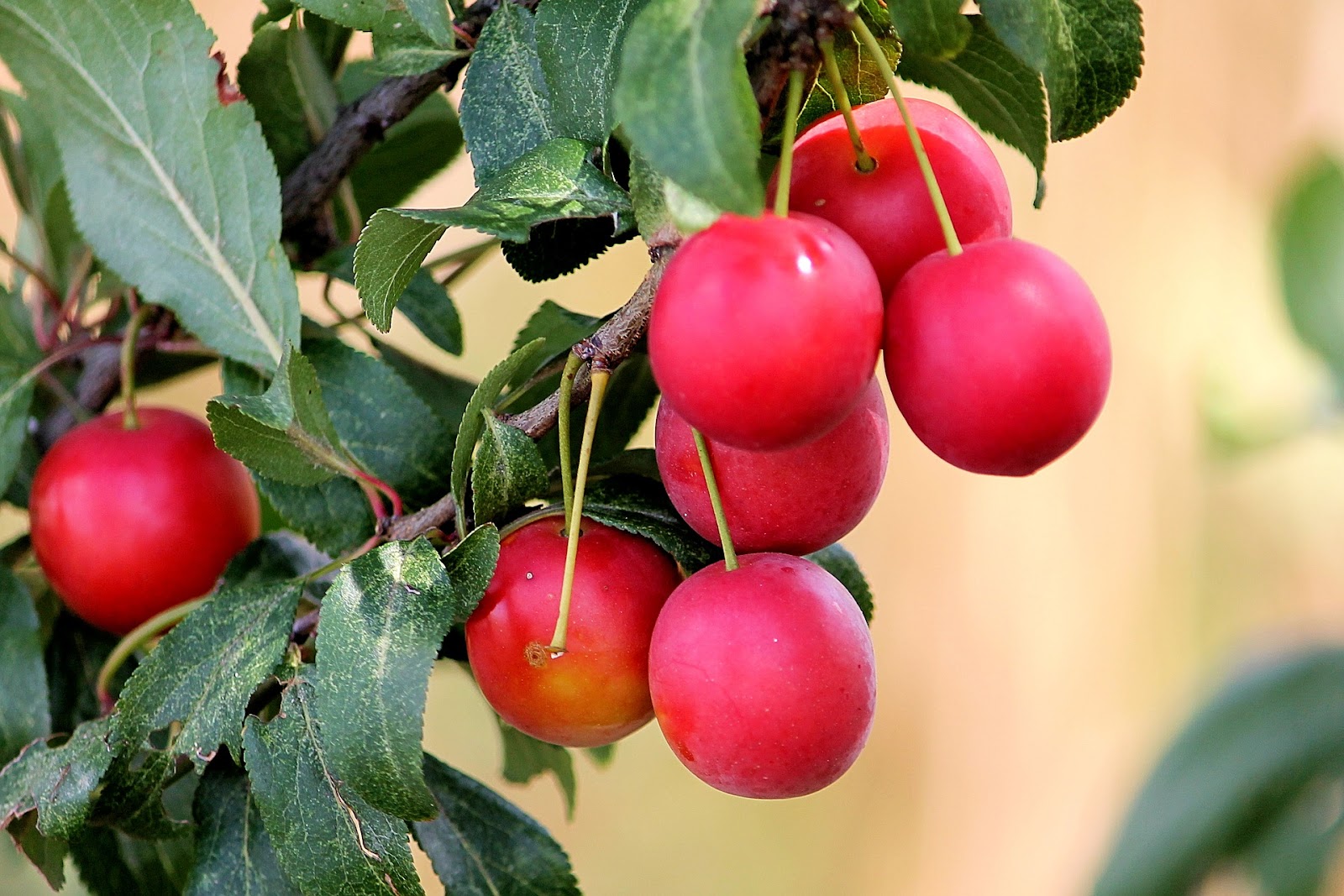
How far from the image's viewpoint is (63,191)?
525mm

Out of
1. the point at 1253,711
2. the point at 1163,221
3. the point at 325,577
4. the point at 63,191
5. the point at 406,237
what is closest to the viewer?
the point at 406,237

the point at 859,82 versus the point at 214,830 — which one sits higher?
the point at 859,82

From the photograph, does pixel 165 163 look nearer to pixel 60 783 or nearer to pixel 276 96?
pixel 276 96

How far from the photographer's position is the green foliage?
29 cm

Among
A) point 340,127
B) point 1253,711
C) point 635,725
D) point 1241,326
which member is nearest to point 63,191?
point 340,127

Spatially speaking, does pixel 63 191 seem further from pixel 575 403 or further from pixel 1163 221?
pixel 1163 221

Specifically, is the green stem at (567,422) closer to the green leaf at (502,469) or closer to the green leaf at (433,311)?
the green leaf at (502,469)

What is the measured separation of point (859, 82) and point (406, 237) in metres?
0.14

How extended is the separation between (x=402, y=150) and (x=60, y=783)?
306 mm

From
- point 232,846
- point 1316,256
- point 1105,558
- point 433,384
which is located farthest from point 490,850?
point 1105,558

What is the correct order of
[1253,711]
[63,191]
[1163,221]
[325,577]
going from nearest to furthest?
[325,577] → [63,191] → [1253,711] → [1163,221]

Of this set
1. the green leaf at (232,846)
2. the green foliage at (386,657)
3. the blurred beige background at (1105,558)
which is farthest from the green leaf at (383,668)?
the blurred beige background at (1105,558)

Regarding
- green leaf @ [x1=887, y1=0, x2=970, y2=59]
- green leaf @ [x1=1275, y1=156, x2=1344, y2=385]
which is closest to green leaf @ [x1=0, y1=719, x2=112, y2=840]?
green leaf @ [x1=887, y1=0, x2=970, y2=59]

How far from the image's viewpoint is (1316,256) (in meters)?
0.94
